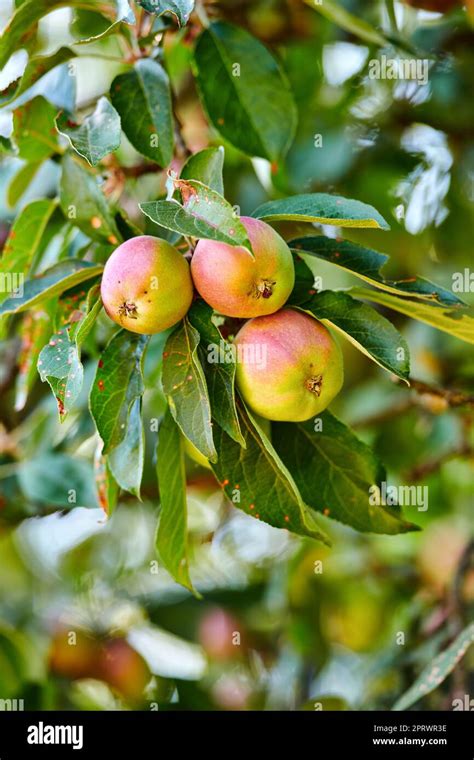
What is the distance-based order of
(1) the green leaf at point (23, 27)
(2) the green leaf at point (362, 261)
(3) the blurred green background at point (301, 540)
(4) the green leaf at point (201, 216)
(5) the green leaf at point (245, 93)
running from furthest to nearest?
1. (3) the blurred green background at point (301, 540)
2. (5) the green leaf at point (245, 93)
3. (1) the green leaf at point (23, 27)
4. (2) the green leaf at point (362, 261)
5. (4) the green leaf at point (201, 216)

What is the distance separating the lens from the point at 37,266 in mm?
1396

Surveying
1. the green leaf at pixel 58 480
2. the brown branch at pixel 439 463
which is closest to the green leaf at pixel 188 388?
the green leaf at pixel 58 480

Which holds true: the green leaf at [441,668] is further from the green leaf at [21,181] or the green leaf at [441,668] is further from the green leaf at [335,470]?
the green leaf at [21,181]

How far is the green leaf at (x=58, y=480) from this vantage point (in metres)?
1.54

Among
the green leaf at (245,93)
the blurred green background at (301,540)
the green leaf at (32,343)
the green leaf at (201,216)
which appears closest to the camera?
the green leaf at (201,216)

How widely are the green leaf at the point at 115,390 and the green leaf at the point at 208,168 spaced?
204 mm

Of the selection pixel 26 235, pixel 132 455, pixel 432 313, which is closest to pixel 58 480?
pixel 26 235

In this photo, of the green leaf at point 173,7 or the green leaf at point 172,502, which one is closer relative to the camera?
the green leaf at point 173,7

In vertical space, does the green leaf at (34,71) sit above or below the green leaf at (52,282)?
above

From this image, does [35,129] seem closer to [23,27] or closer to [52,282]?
[23,27]

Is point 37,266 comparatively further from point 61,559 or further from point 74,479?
point 61,559

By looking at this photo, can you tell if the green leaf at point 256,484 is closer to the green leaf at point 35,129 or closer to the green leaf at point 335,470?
the green leaf at point 335,470

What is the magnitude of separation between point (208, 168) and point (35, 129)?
16.5 inches
